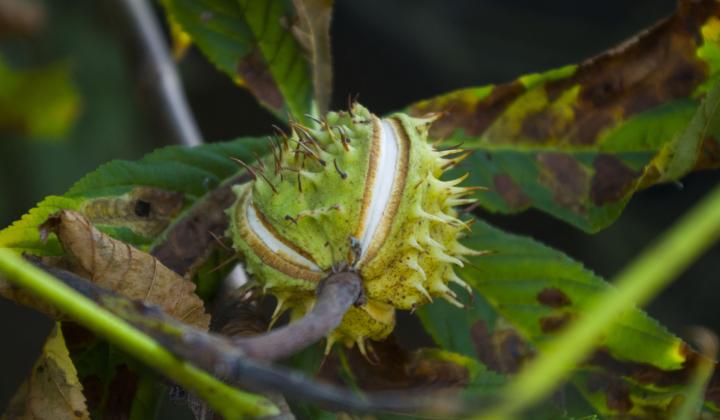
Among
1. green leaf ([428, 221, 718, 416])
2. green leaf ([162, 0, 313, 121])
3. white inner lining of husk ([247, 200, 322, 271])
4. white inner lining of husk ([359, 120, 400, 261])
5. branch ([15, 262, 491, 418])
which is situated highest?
green leaf ([162, 0, 313, 121])

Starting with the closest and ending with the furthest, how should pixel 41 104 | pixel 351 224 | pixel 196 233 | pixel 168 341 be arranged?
pixel 168 341
pixel 351 224
pixel 196 233
pixel 41 104

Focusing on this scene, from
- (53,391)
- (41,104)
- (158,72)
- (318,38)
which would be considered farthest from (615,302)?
(41,104)

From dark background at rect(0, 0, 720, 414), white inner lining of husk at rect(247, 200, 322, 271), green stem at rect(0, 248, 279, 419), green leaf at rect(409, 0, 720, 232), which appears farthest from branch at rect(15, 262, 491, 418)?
dark background at rect(0, 0, 720, 414)

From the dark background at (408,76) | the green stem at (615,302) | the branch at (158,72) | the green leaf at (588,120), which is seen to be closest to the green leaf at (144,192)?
the green leaf at (588,120)

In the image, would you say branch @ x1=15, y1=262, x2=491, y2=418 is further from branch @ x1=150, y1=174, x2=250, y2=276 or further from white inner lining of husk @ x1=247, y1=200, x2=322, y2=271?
branch @ x1=150, y1=174, x2=250, y2=276

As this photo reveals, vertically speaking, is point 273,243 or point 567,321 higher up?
point 273,243

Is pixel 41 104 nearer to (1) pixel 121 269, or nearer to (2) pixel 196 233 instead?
(2) pixel 196 233
